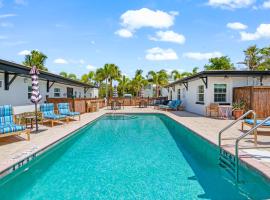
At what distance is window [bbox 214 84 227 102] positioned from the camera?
14586 mm

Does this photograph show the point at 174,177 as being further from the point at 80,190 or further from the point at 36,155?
the point at 36,155

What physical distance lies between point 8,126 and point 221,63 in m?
44.5

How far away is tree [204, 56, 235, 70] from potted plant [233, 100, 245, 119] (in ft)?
110

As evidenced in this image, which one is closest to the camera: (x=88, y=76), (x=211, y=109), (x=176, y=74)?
(x=211, y=109)

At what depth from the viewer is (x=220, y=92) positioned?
48.0ft

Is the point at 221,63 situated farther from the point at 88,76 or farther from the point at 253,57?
the point at 88,76

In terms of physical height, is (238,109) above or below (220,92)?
below

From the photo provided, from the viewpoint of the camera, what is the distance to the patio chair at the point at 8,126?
6.80 meters

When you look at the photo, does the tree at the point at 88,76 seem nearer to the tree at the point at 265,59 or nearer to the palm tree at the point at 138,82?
the palm tree at the point at 138,82

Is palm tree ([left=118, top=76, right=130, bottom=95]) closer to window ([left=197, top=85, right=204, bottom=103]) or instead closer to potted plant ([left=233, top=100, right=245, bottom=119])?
window ([left=197, top=85, right=204, bottom=103])

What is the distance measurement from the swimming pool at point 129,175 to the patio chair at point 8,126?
4.22 ft

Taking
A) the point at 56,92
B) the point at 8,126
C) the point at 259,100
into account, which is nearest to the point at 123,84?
the point at 56,92

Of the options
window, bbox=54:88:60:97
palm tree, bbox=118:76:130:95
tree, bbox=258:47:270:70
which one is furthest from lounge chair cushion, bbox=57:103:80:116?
tree, bbox=258:47:270:70

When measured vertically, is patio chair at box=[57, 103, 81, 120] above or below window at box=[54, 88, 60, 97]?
below
